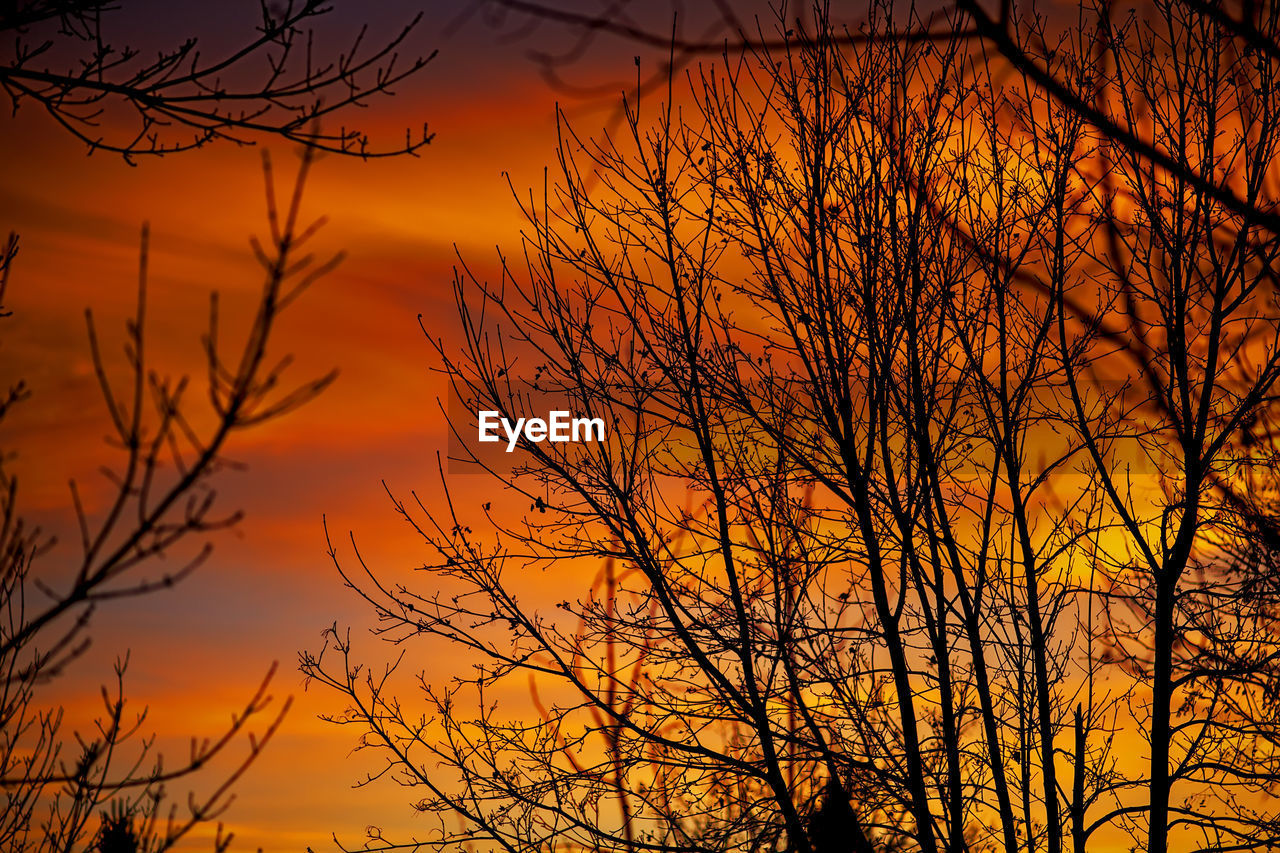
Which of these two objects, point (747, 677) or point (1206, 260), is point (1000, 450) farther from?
point (747, 677)

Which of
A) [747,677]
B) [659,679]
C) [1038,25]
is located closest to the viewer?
Answer: [747,677]

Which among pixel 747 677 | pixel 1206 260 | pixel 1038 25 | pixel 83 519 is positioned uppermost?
pixel 1038 25

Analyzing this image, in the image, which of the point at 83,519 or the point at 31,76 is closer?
the point at 83,519

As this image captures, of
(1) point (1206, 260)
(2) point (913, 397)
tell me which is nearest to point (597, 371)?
(2) point (913, 397)

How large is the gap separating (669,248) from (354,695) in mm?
4049

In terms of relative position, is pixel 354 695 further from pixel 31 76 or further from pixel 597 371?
pixel 31 76

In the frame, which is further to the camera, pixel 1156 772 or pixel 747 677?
pixel 1156 772

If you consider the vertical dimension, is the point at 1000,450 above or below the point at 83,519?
above

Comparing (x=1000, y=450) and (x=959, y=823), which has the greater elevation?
(x=1000, y=450)

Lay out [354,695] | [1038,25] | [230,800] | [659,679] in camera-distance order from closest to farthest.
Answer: [230,800] < [659,679] < [1038,25] < [354,695]

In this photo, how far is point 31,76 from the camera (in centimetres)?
484

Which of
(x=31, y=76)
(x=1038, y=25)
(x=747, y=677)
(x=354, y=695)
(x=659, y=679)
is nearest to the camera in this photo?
(x=31, y=76)

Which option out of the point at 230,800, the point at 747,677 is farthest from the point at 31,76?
the point at 747,677

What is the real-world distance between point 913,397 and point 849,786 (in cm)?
240
